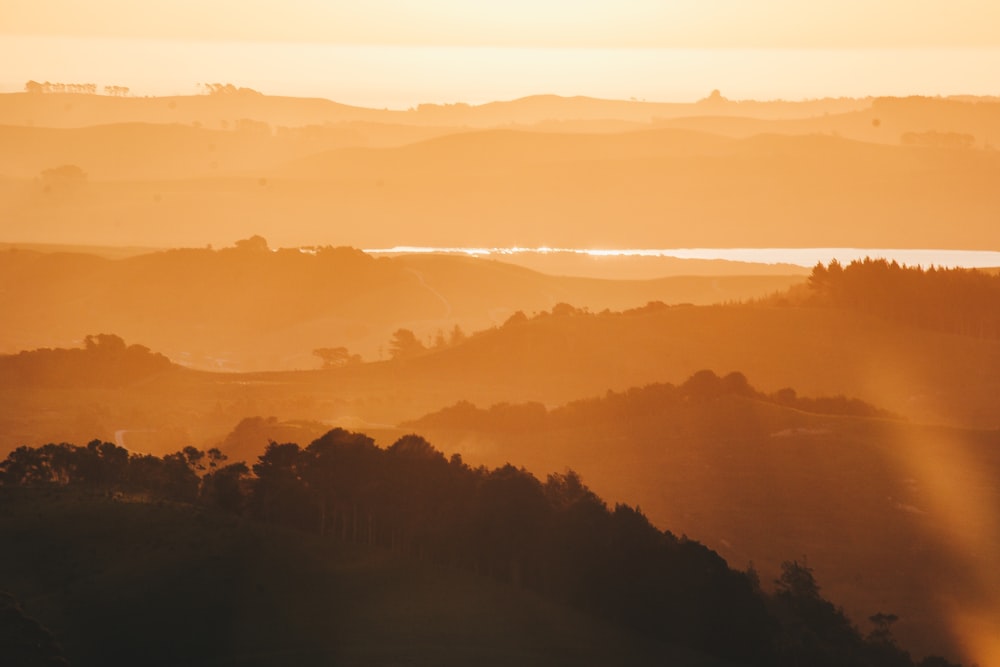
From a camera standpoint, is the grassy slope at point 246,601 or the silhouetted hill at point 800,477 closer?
the grassy slope at point 246,601

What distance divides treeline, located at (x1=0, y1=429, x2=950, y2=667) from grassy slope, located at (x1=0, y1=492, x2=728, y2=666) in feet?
11.3

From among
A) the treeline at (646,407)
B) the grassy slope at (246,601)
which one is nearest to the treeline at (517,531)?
the grassy slope at (246,601)

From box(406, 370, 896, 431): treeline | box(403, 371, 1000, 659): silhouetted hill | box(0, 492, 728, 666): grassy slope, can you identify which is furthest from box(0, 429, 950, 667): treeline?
box(406, 370, 896, 431): treeline

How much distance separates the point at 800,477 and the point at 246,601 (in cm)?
6644

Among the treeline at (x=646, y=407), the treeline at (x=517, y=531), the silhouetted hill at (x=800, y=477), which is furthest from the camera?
the treeline at (x=646, y=407)

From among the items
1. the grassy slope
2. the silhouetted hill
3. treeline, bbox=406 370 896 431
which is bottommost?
the grassy slope

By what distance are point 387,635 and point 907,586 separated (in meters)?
45.8

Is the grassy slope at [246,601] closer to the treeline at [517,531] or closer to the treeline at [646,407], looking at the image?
the treeline at [517,531]

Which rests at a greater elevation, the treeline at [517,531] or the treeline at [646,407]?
the treeline at [646,407]

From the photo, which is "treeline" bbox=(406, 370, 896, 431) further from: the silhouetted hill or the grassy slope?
the grassy slope

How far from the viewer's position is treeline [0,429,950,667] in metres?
91.8

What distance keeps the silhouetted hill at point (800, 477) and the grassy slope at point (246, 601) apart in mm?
28511

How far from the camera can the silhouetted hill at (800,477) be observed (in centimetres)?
11456

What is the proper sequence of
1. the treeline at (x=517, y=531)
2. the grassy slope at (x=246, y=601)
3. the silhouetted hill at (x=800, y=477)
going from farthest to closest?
the silhouetted hill at (x=800, y=477), the treeline at (x=517, y=531), the grassy slope at (x=246, y=601)
